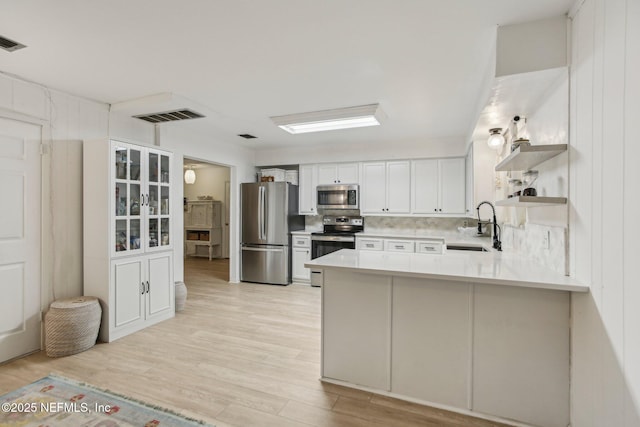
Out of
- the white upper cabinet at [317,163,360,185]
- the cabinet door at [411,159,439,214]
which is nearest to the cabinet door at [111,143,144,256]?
the white upper cabinet at [317,163,360,185]

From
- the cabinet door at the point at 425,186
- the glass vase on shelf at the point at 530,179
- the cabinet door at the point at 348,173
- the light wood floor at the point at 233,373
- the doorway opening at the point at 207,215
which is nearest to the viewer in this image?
the light wood floor at the point at 233,373

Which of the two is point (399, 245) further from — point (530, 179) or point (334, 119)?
point (530, 179)

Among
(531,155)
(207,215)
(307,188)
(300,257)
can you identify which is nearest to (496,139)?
(531,155)

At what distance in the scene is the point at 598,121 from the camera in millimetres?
1525

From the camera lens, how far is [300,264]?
5.63 metres

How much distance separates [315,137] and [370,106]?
1.73 meters

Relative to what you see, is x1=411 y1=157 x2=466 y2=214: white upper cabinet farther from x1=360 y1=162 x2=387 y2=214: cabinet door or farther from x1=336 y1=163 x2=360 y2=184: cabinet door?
x1=336 y1=163 x2=360 y2=184: cabinet door

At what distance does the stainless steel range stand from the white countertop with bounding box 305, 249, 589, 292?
2583 mm

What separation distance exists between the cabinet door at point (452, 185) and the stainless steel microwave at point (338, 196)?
4.54ft

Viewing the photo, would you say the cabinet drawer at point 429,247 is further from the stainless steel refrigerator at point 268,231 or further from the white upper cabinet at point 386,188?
the stainless steel refrigerator at point 268,231

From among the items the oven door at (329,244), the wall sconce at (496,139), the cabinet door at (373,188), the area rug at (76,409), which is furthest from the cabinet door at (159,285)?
the wall sconce at (496,139)

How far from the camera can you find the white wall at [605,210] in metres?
1.25

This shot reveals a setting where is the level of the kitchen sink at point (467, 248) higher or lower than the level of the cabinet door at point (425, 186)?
lower

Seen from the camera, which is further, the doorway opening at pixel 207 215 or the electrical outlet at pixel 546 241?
the doorway opening at pixel 207 215
